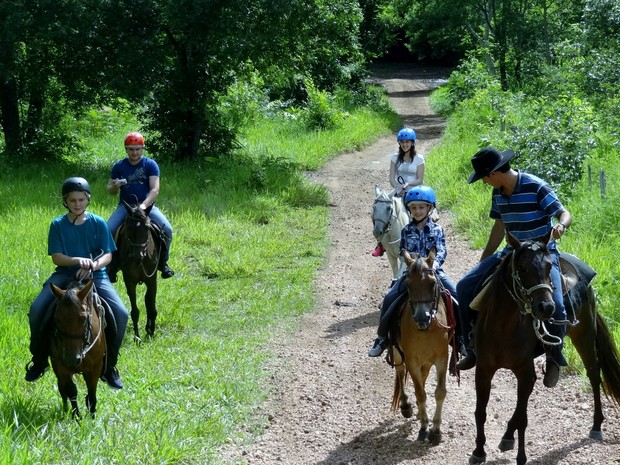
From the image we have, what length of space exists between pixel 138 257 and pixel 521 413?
530 centimetres

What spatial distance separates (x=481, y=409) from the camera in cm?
652

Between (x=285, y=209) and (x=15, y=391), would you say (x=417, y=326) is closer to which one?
(x=15, y=391)

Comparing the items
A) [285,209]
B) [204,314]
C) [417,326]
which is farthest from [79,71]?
[417,326]

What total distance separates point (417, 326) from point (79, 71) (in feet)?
50.4

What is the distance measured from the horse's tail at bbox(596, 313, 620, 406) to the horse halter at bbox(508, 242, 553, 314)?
145cm

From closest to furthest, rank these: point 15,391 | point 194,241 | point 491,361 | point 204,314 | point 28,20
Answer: point 491,361 < point 15,391 < point 204,314 < point 194,241 < point 28,20

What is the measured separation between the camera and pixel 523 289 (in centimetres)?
595

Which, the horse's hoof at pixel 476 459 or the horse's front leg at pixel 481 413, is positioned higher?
the horse's front leg at pixel 481 413

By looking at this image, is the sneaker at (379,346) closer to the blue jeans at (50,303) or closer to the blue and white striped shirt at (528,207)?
the blue and white striped shirt at (528,207)

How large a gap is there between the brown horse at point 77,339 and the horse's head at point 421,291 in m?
2.61

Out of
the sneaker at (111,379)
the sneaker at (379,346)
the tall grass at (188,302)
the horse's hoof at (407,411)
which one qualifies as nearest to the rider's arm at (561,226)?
the sneaker at (379,346)

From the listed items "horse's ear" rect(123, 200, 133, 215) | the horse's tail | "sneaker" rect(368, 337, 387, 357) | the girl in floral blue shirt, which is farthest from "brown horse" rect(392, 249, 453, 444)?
"horse's ear" rect(123, 200, 133, 215)

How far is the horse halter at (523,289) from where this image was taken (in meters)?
5.82

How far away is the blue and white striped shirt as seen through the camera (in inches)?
256
